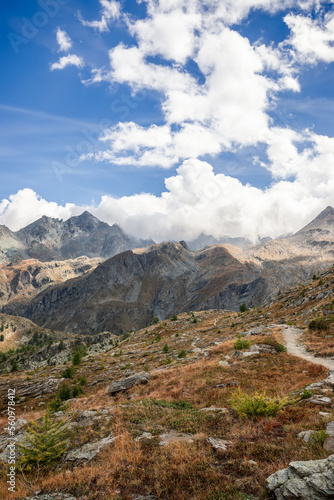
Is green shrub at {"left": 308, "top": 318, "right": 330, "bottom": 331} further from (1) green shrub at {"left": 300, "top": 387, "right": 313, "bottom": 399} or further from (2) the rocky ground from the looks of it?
(1) green shrub at {"left": 300, "top": 387, "right": 313, "bottom": 399}

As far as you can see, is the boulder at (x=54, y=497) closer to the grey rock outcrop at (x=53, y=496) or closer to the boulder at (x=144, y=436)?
the grey rock outcrop at (x=53, y=496)

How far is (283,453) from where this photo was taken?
8.86 meters

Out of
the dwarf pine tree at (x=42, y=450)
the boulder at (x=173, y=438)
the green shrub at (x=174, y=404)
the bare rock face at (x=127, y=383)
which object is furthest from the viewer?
the bare rock face at (x=127, y=383)

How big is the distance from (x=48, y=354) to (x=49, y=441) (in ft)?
615

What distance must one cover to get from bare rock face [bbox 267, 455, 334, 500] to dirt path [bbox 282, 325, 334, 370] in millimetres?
14498

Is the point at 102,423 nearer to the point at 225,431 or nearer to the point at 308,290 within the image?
the point at 225,431

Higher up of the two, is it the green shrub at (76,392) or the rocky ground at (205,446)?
the rocky ground at (205,446)

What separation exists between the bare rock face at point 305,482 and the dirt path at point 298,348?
14.5 meters

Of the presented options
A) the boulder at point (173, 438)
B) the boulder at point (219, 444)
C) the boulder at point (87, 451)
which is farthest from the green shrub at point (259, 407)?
the boulder at point (87, 451)

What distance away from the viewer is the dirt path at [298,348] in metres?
20.6

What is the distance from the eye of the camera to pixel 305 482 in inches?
255

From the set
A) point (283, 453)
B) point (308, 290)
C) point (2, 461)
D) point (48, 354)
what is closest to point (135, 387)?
point (2, 461)

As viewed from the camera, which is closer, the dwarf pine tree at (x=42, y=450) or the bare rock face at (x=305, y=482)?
the bare rock face at (x=305, y=482)

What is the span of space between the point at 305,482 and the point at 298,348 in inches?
917
